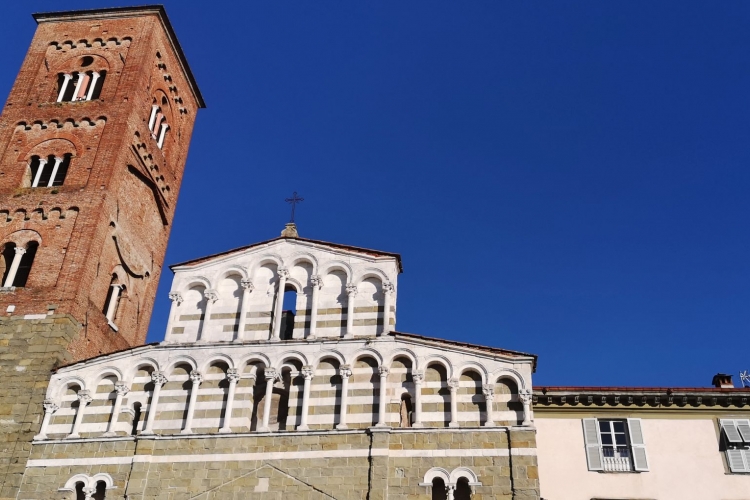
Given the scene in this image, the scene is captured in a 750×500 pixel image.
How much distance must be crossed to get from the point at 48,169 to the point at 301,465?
14.0 m

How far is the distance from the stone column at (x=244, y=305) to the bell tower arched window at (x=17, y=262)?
267 inches

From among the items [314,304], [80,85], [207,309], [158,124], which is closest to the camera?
[314,304]

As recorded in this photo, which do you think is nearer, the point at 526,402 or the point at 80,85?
the point at 526,402

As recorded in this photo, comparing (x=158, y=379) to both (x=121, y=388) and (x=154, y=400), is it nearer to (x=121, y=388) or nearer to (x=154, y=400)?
(x=154, y=400)

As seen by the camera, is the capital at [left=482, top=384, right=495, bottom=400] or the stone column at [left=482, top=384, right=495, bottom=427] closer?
the stone column at [left=482, top=384, right=495, bottom=427]

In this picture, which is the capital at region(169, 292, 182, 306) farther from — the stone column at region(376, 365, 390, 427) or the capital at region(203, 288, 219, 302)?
the stone column at region(376, 365, 390, 427)

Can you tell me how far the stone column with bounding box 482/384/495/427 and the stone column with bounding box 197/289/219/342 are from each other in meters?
7.48

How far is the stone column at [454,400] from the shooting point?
18.5 meters

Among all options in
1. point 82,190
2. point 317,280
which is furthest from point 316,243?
point 82,190

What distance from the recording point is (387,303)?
20625mm

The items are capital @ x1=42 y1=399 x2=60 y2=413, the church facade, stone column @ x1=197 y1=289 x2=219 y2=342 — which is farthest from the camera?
stone column @ x1=197 y1=289 x2=219 y2=342

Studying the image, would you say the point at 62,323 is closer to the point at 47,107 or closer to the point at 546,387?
the point at 47,107

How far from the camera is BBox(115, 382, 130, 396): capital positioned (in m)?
20.3

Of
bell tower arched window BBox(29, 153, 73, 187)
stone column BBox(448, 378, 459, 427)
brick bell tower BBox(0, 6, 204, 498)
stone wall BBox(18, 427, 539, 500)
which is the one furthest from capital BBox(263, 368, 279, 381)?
bell tower arched window BBox(29, 153, 73, 187)
